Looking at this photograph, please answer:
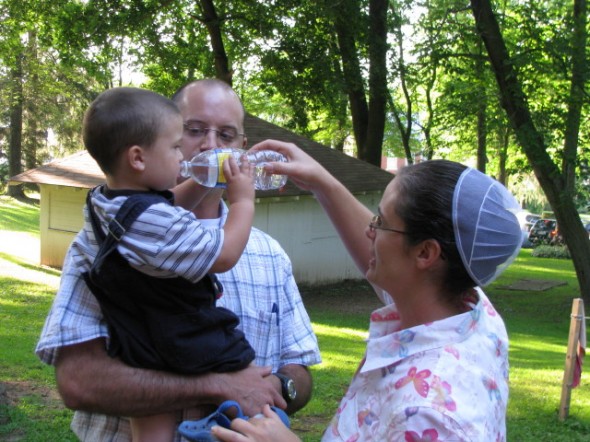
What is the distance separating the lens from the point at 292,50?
71.5ft

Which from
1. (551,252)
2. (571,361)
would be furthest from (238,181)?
(551,252)

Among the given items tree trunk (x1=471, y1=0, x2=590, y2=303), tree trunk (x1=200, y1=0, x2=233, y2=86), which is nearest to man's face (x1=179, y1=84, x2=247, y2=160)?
tree trunk (x1=471, y1=0, x2=590, y2=303)

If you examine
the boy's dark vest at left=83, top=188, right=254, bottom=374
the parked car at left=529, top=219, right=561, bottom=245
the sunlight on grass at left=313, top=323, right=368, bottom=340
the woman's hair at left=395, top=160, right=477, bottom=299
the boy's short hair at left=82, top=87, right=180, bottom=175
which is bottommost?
the sunlight on grass at left=313, top=323, right=368, bottom=340

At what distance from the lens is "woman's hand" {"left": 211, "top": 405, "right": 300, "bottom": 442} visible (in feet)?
7.35

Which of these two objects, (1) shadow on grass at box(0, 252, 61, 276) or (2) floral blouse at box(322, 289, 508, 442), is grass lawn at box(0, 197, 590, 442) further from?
(2) floral blouse at box(322, 289, 508, 442)

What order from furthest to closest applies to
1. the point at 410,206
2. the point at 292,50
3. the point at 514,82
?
the point at 292,50 < the point at 514,82 < the point at 410,206

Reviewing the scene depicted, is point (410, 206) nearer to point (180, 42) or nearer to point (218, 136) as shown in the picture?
point (218, 136)

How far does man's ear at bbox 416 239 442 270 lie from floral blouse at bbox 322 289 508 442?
190 mm

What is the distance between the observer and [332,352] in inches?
486

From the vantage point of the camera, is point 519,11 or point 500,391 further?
point 519,11

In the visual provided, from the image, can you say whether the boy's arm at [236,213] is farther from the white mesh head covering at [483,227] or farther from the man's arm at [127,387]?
the white mesh head covering at [483,227]

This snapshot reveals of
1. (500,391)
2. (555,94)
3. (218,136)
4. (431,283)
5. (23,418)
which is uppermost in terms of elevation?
(555,94)

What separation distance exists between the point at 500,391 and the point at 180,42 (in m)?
22.8

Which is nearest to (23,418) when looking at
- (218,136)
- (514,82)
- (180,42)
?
(218,136)
